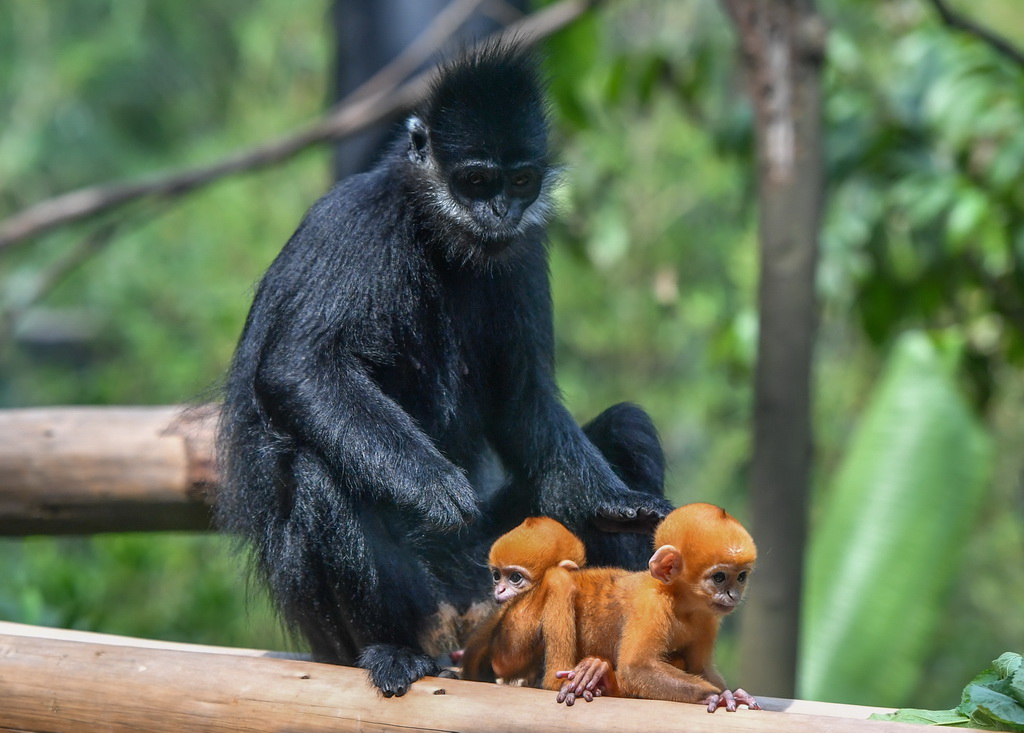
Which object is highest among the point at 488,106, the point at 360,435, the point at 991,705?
the point at 488,106

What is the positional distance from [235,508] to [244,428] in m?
0.25

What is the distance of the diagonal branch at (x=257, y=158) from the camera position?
18.8ft

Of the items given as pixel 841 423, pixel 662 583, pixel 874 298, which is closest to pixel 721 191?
pixel 841 423

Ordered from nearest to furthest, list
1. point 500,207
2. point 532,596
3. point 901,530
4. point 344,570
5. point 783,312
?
point 532,596 → point 344,570 → point 500,207 → point 783,312 → point 901,530

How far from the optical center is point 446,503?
288 centimetres

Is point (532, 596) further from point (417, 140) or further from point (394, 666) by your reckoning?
point (417, 140)

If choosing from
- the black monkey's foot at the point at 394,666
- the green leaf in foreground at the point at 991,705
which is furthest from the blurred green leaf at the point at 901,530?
the black monkey's foot at the point at 394,666

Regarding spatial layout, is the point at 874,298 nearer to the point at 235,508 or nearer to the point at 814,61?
the point at 814,61

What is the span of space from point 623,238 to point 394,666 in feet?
15.6

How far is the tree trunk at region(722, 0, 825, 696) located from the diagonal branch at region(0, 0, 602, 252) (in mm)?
1481

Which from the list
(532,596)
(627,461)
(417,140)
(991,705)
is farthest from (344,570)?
(991,705)

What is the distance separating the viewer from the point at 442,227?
321 centimetres

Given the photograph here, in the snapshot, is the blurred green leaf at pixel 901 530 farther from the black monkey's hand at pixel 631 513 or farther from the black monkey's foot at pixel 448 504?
the black monkey's foot at pixel 448 504

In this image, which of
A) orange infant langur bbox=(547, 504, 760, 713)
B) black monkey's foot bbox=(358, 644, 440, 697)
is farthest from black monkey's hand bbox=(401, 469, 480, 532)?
orange infant langur bbox=(547, 504, 760, 713)
